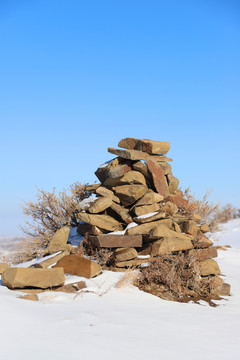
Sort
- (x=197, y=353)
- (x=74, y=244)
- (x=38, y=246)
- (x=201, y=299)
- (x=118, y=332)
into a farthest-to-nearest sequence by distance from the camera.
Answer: (x=38, y=246) → (x=74, y=244) → (x=201, y=299) → (x=118, y=332) → (x=197, y=353)

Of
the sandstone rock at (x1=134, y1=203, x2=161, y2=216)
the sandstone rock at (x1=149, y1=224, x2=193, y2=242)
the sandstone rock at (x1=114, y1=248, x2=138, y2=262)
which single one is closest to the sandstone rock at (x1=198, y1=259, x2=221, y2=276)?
the sandstone rock at (x1=149, y1=224, x2=193, y2=242)

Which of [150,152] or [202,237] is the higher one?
[150,152]

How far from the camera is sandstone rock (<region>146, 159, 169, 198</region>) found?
984cm

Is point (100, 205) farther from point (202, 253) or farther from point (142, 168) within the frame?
point (202, 253)

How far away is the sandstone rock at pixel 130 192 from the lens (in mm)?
9500

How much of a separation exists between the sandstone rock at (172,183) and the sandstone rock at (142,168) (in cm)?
85

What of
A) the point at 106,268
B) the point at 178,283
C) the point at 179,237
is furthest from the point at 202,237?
the point at 106,268

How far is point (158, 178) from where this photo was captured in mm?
9992

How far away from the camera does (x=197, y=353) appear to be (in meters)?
4.94

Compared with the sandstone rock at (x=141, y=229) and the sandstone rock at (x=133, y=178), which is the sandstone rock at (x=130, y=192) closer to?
the sandstone rock at (x=133, y=178)

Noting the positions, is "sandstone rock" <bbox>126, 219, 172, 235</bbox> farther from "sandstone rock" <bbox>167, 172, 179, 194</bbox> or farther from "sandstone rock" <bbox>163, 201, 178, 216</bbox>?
"sandstone rock" <bbox>167, 172, 179, 194</bbox>

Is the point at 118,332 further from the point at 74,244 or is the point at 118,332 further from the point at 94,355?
the point at 74,244

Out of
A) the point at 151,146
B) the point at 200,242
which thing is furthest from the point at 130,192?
the point at 200,242

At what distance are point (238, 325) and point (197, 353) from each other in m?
1.87
